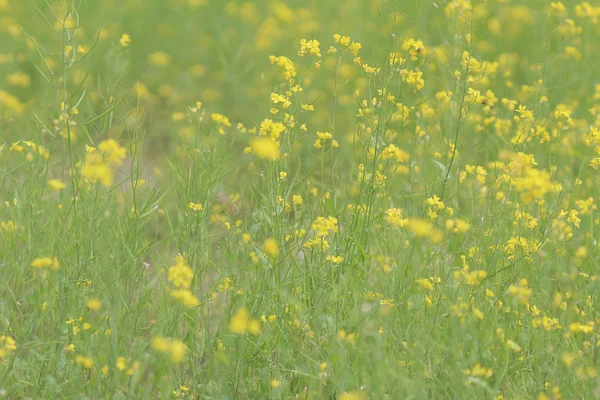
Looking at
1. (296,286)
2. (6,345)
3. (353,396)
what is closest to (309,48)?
(296,286)

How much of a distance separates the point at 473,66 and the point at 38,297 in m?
1.65

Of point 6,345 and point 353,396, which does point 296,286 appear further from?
point 6,345

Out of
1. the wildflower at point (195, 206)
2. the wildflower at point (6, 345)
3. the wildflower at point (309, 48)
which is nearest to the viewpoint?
the wildflower at point (6, 345)

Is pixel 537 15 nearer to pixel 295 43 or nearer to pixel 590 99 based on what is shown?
pixel 590 99

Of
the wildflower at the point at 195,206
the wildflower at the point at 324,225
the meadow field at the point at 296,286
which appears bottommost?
the meadow field at the point at 296,286

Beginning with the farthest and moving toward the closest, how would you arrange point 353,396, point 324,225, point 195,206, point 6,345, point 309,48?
point 309,48
point 195,206
point 324,225
point 6,345
point 353,396

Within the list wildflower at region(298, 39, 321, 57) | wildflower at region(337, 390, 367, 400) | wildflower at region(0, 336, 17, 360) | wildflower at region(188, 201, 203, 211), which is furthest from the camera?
wildflower at region(298, 39, 321, 57)

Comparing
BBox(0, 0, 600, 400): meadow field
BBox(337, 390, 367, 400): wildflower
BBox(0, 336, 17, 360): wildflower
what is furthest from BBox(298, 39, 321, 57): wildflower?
BBox(0, 336, 17, 360): wildflower

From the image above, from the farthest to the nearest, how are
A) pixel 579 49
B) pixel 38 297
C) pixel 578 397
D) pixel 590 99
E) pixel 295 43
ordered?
pixel 295 43, pixel 579 49, pixel 590 99, pixel 38 297, pixel 578 397

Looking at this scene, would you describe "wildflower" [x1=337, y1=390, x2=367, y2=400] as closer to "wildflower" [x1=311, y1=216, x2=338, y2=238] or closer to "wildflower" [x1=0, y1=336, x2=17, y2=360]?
"wildflower" [x1=311, y1=216, x2=338, y2=238]

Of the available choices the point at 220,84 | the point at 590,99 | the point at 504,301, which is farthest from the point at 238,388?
the point at 220,84

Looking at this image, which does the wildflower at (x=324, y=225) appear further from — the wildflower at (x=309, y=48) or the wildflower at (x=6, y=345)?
the wildflower at (x=6, y=345)

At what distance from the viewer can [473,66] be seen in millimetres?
3033

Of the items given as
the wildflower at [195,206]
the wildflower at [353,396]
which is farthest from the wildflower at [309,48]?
the wildflower at [353,396]
